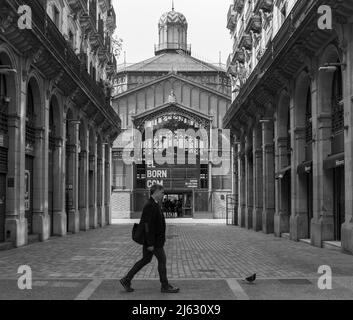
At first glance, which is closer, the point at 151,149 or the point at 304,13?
the point at 304,13

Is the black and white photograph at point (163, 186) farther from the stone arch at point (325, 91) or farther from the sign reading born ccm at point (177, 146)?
the sign reading born ccm at point (177, 146)

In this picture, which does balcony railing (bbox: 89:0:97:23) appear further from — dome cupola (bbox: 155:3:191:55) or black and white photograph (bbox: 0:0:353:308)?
dome cupola (bbox: 155:3:191:55)

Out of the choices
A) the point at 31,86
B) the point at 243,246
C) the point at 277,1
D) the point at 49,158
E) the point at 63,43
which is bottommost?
the point at 243,246

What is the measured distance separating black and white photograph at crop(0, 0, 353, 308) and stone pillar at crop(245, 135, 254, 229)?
0.14 m

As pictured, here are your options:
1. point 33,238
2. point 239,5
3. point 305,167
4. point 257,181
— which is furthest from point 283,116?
point 239,5

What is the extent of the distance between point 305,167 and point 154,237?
13899 millimetres

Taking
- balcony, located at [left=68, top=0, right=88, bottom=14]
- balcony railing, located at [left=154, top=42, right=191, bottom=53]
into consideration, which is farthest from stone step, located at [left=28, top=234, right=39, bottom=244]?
balcony railing, located at [left=154, top=42, right=191, bottom=53]

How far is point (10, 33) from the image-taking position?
20.1 metres

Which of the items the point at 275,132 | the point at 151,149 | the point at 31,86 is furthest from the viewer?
the point at 151,149

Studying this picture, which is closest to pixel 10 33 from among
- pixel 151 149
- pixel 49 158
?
pixel 49 158

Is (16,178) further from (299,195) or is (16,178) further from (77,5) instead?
(77,5)

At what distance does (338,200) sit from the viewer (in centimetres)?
2095
